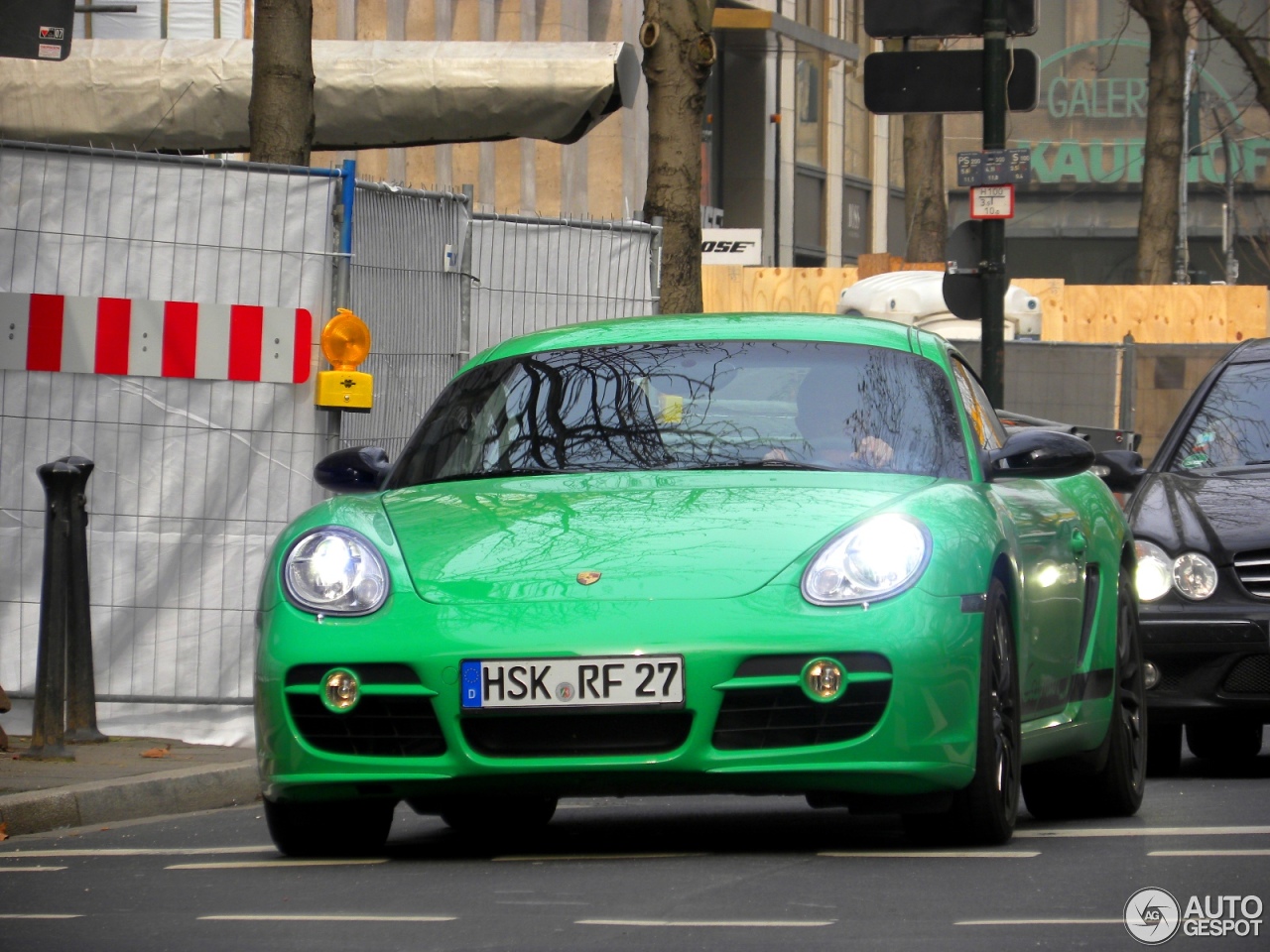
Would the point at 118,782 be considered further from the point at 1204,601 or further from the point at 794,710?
the point at 1204,601

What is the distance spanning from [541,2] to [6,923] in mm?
33719

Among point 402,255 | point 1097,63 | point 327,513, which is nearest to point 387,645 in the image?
point 327,513

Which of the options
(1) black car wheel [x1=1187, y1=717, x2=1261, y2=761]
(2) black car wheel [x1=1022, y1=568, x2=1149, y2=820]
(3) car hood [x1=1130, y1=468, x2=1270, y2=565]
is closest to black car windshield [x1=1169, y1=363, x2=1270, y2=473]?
(3) car hood [x1=1130, y1=468, x2=1270, y2=565]

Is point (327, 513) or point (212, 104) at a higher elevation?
point (212, 104)

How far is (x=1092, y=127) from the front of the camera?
79312 millimetres

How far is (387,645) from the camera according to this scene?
5.87 m

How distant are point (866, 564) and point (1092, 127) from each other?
75577 mm

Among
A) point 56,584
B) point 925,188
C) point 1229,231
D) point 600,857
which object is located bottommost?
point 600,857

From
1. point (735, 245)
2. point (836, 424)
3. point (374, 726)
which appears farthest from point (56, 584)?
point (735, 245)

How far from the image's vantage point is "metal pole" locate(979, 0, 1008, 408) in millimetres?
16047

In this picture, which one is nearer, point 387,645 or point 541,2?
point 387,645

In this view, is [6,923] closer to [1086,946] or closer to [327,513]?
[327,513]

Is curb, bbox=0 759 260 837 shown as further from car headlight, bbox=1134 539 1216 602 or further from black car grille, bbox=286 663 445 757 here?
car headlight, bbox=1134 539 1216 602

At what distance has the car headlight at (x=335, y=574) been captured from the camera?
601cm
